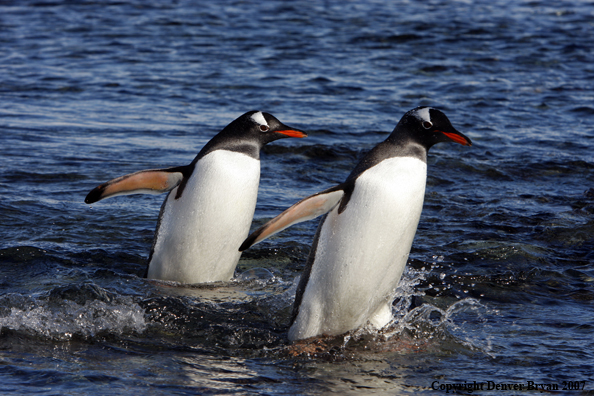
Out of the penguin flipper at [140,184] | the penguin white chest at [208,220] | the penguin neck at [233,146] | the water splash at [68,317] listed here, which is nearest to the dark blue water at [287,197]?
the water splash at [68,317]

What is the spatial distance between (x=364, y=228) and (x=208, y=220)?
1.34 metres

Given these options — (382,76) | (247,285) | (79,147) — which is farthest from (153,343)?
(382,76)

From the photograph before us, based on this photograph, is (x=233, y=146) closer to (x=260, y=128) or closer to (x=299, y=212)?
(x=260, y=128)

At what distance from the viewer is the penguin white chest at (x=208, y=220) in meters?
4.77

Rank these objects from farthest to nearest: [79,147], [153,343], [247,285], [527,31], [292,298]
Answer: [527,31], [79,147], [247,285], [292,298], [153,343]

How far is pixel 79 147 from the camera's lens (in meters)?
8.34

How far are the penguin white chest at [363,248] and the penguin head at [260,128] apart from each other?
1.10 meters

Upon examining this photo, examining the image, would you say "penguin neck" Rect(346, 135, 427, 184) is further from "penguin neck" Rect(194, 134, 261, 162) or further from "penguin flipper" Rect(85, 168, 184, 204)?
"penguin flipper" Rect(85, 168, 184, 204)

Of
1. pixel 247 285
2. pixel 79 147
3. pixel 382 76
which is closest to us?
pixel 247 285

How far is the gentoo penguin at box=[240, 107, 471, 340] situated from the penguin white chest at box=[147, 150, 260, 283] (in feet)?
3.13

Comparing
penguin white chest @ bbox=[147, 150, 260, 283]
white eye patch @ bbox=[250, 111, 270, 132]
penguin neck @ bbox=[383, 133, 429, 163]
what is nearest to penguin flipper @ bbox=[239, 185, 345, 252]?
penguin neck @ bbox=[383, 133, 429, 163]

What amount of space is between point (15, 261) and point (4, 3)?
17.1m

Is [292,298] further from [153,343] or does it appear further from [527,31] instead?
[527,31]

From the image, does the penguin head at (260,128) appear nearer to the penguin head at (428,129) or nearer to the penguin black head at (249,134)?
the penguin black head at (249,134)
